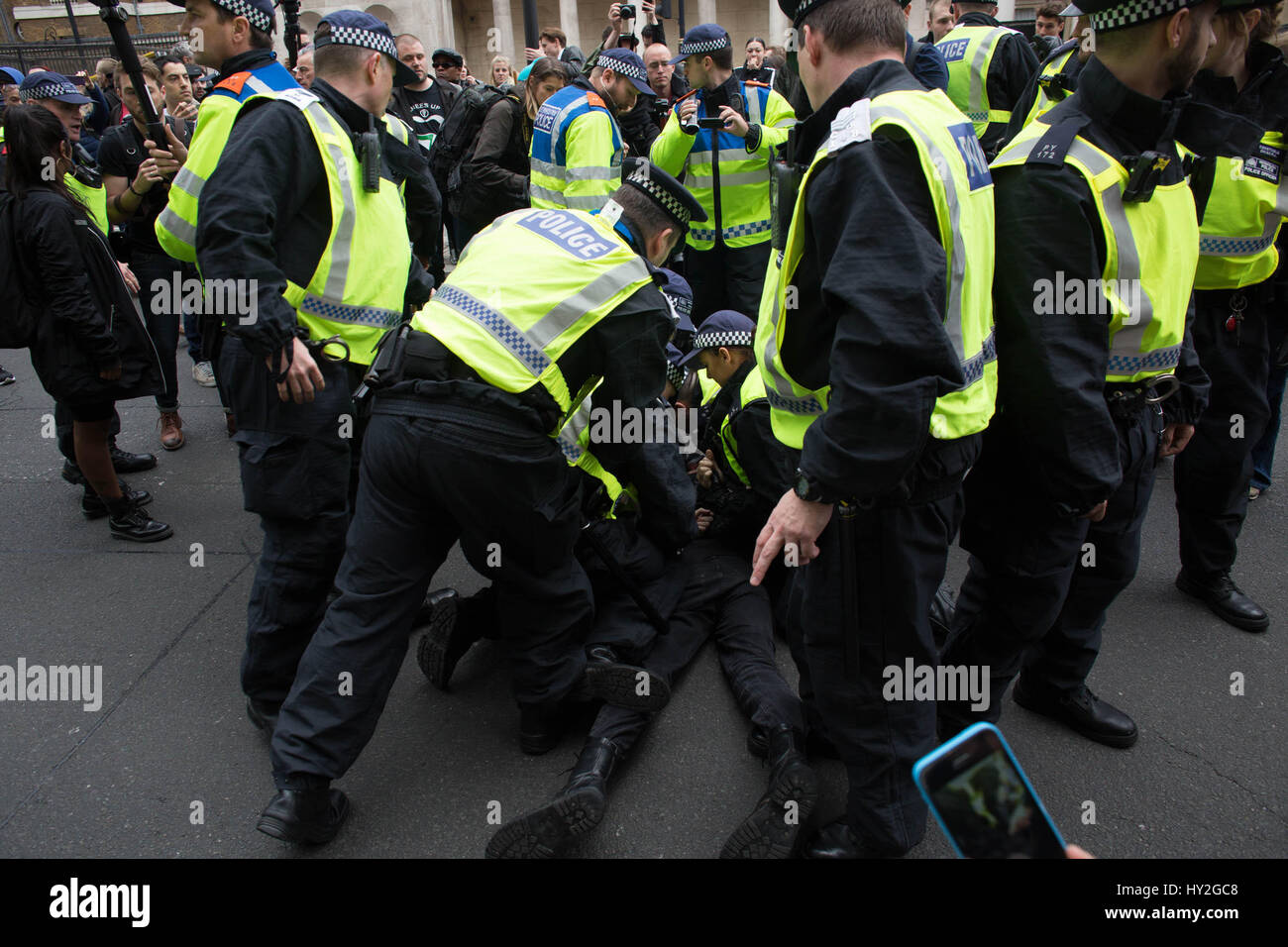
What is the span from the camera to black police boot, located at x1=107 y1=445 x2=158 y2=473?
16.2 feet

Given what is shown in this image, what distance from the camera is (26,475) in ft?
16.4

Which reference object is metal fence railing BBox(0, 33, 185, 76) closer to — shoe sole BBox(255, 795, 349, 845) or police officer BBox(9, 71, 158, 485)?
police officer BBox(9, 71, 158, 485)

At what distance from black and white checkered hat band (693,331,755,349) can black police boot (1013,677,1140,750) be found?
5.56 feet

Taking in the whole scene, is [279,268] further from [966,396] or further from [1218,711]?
[1218,711]

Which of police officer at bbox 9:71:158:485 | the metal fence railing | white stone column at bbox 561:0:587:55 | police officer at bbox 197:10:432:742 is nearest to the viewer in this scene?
police officer at bbox 197:10:432:742

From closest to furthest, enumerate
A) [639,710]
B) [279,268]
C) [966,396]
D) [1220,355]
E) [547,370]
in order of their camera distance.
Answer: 1. [966,396]
2. [547,370]
3. [279,268]
4. [639,710]
5. [1220,355]

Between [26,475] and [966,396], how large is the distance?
5.39 m

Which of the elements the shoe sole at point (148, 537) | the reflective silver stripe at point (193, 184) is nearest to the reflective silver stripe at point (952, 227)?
the reflective silver stripe at point (193, 184)

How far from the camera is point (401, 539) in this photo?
230 centimetres

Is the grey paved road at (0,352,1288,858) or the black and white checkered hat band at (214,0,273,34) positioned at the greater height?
the black and white checkered hat band at (214,0,273,34)

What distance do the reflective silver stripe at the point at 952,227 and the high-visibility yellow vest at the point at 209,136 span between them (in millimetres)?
1887

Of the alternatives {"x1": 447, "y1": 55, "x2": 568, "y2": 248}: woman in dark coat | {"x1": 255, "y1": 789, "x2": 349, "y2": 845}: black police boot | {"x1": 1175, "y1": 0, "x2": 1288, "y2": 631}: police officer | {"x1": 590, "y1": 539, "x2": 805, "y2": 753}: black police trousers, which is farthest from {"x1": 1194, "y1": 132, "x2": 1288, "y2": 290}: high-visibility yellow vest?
{"x1": 447, "y1": 55, "x2": 568, "y2": 248}: woman in dark coat

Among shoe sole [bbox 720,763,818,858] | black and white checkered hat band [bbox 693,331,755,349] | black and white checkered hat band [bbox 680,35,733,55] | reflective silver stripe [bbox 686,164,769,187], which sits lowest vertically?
shoe sole [bbox 720,763,818,858]
